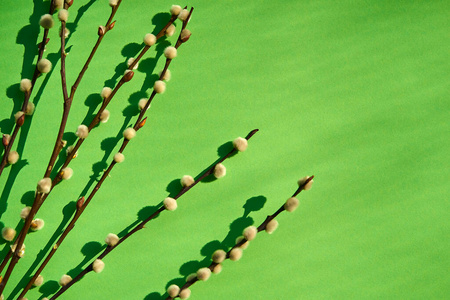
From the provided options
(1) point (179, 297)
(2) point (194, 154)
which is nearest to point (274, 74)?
(2) point (194, 154)

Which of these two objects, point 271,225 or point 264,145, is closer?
point 271,225

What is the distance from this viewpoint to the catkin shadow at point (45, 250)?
0.69 m

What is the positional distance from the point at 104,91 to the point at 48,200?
8.5 inches

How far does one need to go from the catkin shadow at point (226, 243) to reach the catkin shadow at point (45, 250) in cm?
19

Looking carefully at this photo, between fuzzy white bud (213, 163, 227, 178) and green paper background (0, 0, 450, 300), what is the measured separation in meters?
0.05

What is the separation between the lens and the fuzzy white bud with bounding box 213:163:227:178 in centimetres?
69

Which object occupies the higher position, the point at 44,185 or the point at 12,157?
the point at 12,157

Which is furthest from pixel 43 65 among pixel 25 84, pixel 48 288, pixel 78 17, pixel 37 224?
pixel 48 288

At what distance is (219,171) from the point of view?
69 cm

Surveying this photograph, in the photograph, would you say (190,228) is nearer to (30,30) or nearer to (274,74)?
(274,74)

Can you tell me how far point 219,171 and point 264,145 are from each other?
0.11 meters

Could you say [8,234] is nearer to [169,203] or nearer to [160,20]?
[169,203]

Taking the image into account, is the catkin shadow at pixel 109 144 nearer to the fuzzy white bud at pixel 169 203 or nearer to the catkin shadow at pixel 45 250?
the catkin shadow at pixel 45 250

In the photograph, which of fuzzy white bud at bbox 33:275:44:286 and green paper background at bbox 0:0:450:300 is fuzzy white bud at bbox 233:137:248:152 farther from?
fuzzy white bud at bbox 33:275:44:286
